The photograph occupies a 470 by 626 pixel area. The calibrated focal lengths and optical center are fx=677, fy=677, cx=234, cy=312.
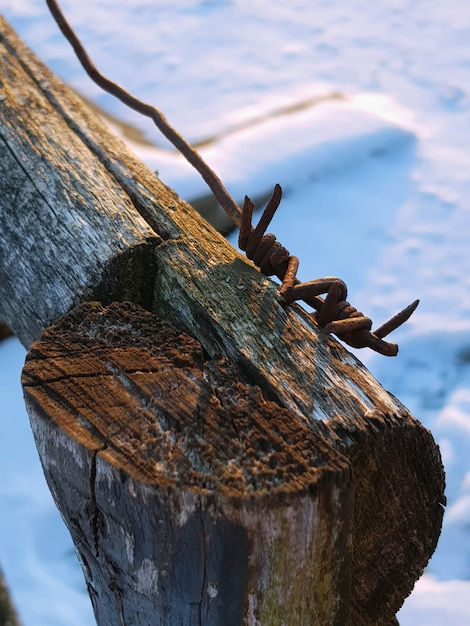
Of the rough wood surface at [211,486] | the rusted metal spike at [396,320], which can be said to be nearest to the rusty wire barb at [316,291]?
the rusted metal spike at [396,320]

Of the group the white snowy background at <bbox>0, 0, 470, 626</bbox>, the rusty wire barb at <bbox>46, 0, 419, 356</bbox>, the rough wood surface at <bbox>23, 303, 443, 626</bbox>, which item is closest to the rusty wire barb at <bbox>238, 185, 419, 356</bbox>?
the rusty wire barb at <bbox>46, 0, 419, 356</bbox>

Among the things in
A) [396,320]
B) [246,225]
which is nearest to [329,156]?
[246,225]

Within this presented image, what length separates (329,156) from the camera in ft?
11.3

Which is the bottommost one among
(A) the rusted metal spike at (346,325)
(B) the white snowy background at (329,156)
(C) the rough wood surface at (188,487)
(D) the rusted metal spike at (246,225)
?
(C) the rough wood surface at (188,487)

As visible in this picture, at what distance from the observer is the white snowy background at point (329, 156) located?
2.15m

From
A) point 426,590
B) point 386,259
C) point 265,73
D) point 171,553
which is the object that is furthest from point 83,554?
point 265,73

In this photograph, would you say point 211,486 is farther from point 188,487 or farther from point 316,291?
point 316,291

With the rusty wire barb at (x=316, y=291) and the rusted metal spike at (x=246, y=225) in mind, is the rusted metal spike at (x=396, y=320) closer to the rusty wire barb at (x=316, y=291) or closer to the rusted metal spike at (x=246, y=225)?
the rusty wire barb at (x=316, y=291)

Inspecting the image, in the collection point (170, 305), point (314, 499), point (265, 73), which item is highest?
point (265, 73)

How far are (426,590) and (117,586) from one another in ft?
4.71

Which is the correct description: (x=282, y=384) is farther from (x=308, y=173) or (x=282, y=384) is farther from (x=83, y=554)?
→ (x=308, y=173)

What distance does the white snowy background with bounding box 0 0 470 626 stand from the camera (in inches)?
84.5

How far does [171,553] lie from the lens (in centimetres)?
77

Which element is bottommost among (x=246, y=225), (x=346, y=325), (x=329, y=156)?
(x=346, y=325)
